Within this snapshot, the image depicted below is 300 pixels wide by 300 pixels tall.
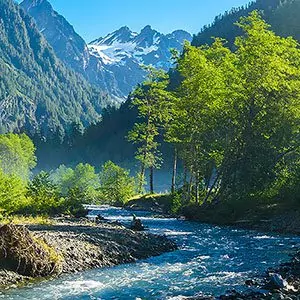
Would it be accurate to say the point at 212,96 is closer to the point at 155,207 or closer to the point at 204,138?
the point at 204,138

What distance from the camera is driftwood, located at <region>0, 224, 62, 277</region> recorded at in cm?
1580

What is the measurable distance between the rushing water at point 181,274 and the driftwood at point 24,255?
33.4 inches

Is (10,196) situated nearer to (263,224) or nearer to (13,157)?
(263,224)

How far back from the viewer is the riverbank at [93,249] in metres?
16.1

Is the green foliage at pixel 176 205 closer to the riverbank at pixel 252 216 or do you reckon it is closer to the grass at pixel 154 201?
the riverbank at pixel 252 216

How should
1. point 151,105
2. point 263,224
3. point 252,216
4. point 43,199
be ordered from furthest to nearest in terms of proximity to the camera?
point 151,105 < point 43,199 < point 252,216 < point 263,224

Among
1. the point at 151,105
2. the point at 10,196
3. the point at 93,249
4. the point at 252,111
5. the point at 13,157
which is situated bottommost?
the point at 93,249

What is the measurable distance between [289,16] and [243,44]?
510ft

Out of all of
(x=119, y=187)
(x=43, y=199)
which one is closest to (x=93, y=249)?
(x=43, y=199)

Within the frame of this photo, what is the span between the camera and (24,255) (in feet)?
52.2

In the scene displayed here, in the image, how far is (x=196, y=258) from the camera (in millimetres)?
20578

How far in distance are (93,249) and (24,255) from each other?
3908 mm

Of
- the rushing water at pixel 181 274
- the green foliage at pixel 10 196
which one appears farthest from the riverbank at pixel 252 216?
the green foliage at pixel 10 196

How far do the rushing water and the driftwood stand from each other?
0.85 meters
